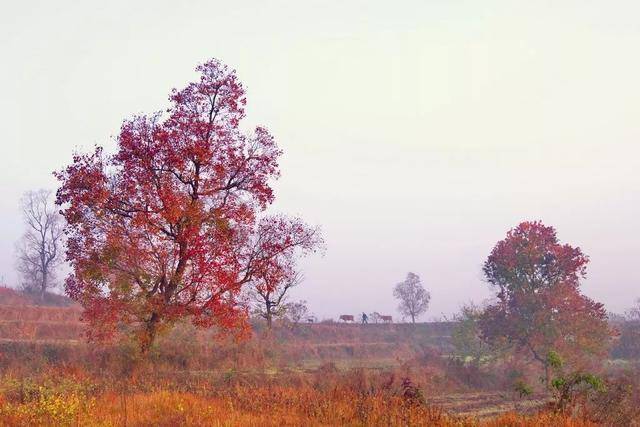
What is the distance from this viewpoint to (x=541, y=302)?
35.0 meters

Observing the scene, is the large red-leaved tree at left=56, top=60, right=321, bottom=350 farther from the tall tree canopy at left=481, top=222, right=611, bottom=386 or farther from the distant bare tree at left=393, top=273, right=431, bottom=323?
the distant bare tree at left=393, top=273, right=431, bottom=323

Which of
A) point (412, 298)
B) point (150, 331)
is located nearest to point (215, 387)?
point (150, 331)

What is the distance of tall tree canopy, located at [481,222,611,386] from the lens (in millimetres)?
34438

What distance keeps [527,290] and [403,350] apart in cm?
2040

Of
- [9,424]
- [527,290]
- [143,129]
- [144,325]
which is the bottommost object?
[9,424]

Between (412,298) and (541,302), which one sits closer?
Result: (541,302)

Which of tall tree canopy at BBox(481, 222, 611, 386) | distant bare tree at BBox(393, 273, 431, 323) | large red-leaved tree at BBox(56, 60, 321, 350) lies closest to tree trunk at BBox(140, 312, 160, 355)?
large red-leaved tree at BBox(56, 60, 321, 350)

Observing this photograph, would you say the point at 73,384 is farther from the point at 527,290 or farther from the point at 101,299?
the point at 527,290

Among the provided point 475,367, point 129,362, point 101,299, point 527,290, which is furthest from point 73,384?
point 527,290

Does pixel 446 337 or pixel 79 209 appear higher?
pixel 79 209

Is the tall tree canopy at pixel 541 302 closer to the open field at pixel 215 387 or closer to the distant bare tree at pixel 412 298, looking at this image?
the open field at pixel 215 387

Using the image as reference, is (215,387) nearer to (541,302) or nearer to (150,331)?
(150,331)

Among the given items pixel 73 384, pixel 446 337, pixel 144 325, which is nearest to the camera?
pixel 73 384

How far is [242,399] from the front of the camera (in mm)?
14852
